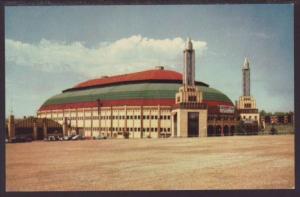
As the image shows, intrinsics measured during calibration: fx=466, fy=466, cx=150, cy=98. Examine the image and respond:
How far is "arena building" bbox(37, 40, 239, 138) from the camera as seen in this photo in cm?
5516

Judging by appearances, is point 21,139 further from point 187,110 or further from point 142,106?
point 187,110

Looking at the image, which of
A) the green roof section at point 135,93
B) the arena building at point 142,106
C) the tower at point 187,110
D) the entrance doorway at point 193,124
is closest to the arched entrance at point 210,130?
the arena building at point 142,106

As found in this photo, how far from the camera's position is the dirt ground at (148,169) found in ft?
79.5

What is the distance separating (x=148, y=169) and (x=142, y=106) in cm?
3093

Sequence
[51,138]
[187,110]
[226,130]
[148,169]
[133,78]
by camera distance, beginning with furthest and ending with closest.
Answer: [226,130]
[187,110]
[133,78]
[51,138]
[148,169]

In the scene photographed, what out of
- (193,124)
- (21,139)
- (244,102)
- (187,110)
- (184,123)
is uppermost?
(244,102)

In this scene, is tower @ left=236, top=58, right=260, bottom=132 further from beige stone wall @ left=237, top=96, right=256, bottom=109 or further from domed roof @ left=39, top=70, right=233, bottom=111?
domed roof @ left=39, top=70, right=233, bottom=111

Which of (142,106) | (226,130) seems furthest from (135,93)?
(226,130)

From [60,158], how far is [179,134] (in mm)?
24312

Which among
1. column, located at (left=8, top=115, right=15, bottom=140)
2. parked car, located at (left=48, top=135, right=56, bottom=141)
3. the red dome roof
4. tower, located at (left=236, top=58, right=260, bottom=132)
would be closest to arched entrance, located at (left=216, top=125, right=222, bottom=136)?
tower, located at (left=236, top=58, right=260, bottom=132)

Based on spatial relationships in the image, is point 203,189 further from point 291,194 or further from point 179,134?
point 179,134

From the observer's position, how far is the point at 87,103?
59969mm

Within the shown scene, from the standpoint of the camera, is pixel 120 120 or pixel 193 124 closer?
pixel 120 120

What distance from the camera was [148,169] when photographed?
27.9 meters
